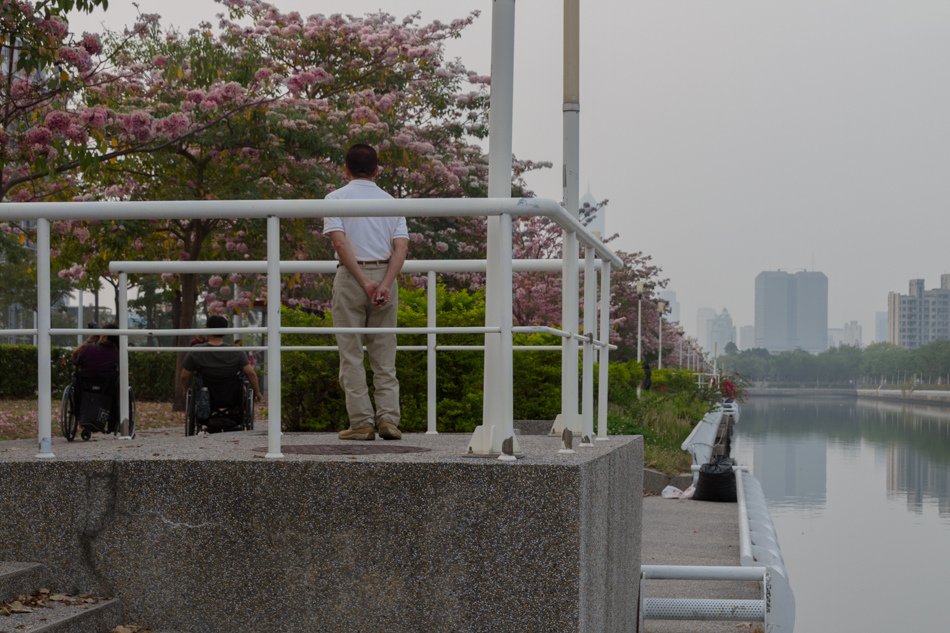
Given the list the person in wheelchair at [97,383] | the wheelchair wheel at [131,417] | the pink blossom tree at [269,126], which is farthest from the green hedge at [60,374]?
the wheelchair wheel at [131,417]

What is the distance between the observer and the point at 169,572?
217 inches

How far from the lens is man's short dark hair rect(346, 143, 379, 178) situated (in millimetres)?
7113

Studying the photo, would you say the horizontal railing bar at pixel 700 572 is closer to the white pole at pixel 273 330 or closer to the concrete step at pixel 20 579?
the white pole at pixel 273 330

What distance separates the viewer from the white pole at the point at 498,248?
552cm

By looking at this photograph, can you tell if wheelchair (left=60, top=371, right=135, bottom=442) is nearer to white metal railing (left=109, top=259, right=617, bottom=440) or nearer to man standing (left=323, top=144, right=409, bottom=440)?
white metal railing (left=109, top=259, right=617, bottom=440)

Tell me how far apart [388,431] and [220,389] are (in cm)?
409

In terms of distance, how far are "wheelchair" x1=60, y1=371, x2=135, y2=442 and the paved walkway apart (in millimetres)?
4852

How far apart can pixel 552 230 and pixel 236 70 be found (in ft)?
56.9

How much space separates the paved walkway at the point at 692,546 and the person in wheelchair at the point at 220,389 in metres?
3.86

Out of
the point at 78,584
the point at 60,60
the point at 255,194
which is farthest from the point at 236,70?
the point at 78,584

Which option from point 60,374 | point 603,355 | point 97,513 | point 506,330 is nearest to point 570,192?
point 603,355

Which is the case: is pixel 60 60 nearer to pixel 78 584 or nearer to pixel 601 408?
pixel 601 408

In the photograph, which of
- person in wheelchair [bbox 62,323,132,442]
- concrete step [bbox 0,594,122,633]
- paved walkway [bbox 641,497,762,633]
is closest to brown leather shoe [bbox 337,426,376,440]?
concrete step [bbox 0,594,122,633]

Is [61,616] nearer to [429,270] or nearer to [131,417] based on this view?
[131,417]
